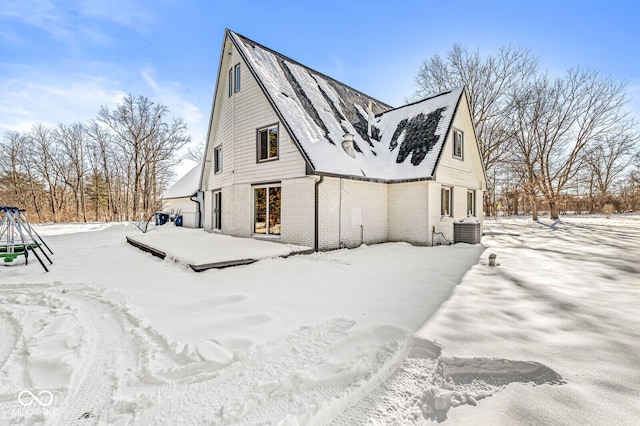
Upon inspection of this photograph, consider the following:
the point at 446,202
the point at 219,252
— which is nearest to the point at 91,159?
the point at 219,252

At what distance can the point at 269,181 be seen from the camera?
995 centimetres

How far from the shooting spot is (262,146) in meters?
10.3

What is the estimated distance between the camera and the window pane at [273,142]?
32.3 feet

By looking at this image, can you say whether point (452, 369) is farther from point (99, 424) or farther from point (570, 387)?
point (99, 424)

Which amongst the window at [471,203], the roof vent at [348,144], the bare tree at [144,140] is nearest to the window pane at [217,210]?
the roof vent at [348,144]

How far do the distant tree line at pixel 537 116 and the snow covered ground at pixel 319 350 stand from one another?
18.5 metres

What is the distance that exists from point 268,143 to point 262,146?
34cm

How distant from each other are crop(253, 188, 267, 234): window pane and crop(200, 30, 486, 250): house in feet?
0.13

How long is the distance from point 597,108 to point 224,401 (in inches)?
1277

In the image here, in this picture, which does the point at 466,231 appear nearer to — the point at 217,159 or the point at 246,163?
the point at 246,163

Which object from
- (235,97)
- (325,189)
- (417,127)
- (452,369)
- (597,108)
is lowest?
(452,369)

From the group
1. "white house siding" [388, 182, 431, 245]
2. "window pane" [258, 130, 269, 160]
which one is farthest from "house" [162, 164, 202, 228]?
"white house siding" [388, 182, 431, 245]

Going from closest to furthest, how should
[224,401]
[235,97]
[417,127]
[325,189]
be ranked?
[224,401] < [325,189] < [235,97] < [417,127]

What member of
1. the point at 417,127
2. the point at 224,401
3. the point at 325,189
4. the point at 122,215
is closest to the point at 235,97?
the point at 325,189
